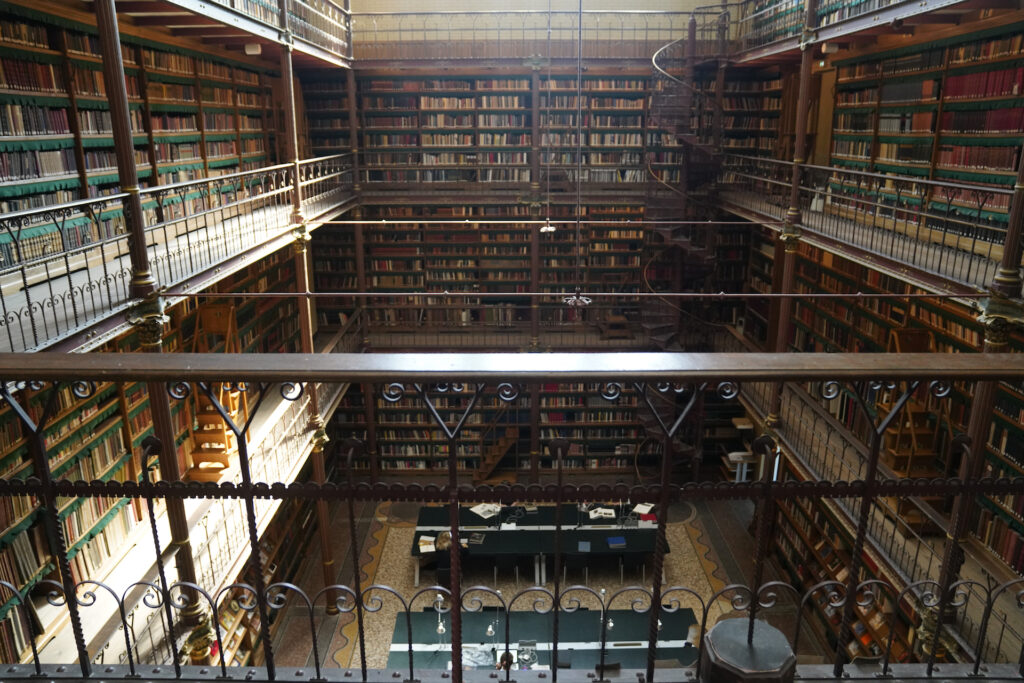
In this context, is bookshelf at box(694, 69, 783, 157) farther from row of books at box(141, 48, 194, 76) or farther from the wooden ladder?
row of books at box(141, 48, 194, 76)

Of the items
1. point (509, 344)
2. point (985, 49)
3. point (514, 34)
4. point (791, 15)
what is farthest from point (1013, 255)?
point (514, 34)

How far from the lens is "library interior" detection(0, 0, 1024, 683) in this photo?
136 centimetres

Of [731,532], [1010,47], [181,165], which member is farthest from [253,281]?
[1010,47]

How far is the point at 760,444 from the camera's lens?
1.29 meters

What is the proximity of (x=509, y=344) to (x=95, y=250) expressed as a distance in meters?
5.22

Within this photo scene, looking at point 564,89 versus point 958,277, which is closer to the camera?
point 958,277

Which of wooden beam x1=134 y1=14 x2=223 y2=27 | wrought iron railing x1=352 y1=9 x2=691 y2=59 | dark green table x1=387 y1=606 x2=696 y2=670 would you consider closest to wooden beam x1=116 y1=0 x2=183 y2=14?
wooden beam x1=134 y1=14 x2=223 y2=27

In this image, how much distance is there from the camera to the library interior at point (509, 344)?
1363mm

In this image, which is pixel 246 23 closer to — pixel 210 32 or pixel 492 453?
pixel 210 32

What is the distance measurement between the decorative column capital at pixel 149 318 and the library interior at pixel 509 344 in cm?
4

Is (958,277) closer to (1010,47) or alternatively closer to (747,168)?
(1010,47)

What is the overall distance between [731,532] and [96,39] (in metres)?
7.44

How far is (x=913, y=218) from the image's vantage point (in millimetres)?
6188

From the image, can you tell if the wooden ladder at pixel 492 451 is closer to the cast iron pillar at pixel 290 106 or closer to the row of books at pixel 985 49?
the cast iron pillar at pixel 290 106
